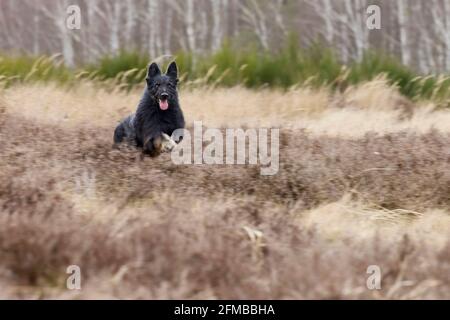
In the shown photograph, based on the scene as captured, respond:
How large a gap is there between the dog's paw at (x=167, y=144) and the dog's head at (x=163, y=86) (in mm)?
464

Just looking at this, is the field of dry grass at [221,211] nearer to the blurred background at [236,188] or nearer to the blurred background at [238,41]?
the blurred background at [236,188]

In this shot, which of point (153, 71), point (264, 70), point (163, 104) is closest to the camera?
point (163, 104)

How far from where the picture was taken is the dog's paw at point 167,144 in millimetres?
8375

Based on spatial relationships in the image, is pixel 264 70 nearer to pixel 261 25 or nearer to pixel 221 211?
pixel 221 211

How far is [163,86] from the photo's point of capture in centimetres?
884

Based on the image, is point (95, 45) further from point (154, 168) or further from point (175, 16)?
point (154, 168)

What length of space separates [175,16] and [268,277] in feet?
88.8

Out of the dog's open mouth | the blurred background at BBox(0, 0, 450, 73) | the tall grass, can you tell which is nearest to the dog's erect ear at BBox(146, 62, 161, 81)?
the dog's open mouth

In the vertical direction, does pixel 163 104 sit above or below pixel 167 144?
above

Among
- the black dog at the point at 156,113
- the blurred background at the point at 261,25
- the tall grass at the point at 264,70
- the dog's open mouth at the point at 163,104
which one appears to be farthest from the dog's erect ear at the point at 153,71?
the blurred background at the point at 261,25

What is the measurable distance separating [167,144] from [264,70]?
737 centimetres

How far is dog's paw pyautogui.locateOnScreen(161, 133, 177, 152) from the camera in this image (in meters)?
8.38
